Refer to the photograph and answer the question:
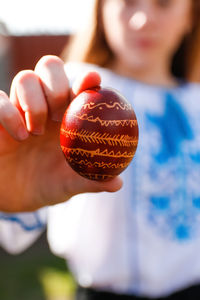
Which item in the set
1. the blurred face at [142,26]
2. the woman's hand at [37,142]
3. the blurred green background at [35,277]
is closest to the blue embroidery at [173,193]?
the blurred face at [142,26]

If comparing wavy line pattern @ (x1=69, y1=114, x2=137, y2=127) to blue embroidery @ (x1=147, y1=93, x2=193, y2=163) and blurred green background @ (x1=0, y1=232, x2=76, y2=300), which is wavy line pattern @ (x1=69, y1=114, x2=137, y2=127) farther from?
blurred green background @ (x1=0, y1=232, x2=76, y2=300)

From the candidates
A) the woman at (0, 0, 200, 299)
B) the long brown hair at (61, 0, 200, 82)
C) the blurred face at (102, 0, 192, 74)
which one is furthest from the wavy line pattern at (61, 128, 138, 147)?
the long brown hair at (61, 0, 200, 82)

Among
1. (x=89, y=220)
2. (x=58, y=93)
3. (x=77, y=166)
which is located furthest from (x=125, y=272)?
(x=58, y=93)

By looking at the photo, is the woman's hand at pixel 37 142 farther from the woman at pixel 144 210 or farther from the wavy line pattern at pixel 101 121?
the woman at pixel 144 210

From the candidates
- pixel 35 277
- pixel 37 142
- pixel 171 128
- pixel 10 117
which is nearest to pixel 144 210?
pixel 171 128

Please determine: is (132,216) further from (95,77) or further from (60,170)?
(95,77)

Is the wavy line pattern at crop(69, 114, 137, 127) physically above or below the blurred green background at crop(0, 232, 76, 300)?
above
